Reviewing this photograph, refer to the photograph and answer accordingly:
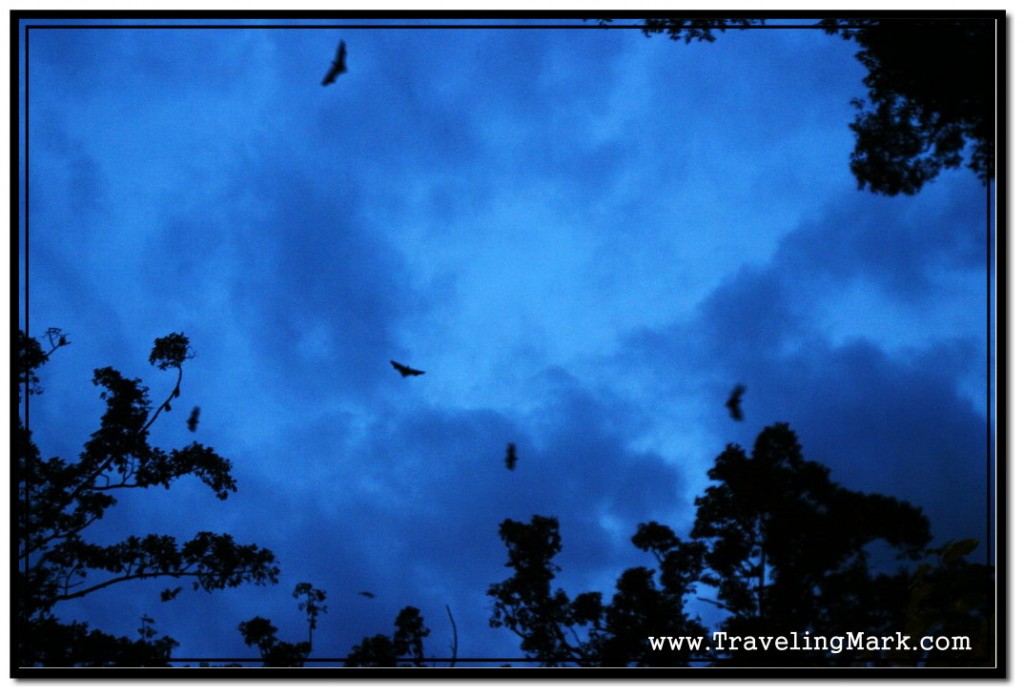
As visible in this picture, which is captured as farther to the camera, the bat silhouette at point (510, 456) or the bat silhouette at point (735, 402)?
the bat silhouette at point (510, 456)

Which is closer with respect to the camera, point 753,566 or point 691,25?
point 691,25

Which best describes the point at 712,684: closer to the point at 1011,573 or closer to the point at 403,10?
the point at 1011,573

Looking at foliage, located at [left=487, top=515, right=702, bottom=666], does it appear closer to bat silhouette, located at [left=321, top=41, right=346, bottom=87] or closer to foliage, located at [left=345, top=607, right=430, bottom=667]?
foliage, located at [left=345, top=607, right=430, bottom=667]

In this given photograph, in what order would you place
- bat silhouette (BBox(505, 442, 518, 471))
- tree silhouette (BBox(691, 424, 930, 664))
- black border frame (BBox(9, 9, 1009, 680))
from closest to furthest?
black border frame (BBox(9, 9, 1009, 680)), bat silhouette (BBox(505, 442, 518, 471)), tree silhouette (BBox(691, 424, 930, 664))

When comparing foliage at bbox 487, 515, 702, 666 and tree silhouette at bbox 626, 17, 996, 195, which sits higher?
tree silhouette at bbox 626, 17, 996, 195

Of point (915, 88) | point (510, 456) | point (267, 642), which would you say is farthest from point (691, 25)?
point (267, 642)

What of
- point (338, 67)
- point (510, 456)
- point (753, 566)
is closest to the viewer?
point (338, 67)

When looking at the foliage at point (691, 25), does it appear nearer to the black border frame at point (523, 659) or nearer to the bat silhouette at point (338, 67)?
the black border frame at point (523, 659)

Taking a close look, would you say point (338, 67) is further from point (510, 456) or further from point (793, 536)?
point (793, 536)

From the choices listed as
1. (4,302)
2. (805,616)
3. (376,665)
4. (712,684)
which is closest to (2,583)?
(4,302)

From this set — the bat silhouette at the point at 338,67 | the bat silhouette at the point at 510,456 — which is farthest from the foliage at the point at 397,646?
the bat silhouette at the point at 338,67

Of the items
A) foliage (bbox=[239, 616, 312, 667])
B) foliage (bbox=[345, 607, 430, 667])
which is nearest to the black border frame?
foliage (bbox=[345, 607, 430, 667])

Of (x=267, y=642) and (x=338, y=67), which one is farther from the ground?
(x=338, y=67)

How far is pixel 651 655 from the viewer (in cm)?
474
